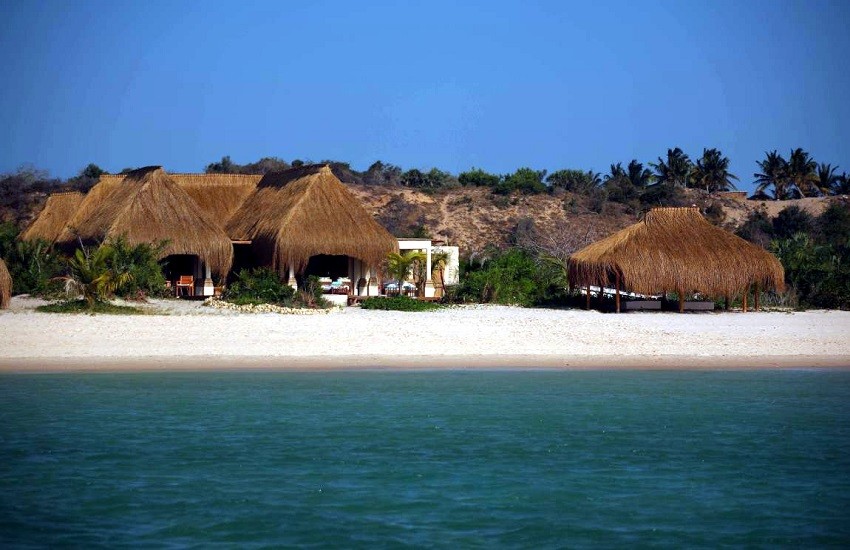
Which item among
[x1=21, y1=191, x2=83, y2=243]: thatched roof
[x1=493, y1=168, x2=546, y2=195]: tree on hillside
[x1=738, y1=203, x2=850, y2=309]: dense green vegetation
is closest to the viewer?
[x1=738, y1=203, x2=850, y2=309]: dense green vegetation

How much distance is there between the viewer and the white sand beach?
1744 centimetres

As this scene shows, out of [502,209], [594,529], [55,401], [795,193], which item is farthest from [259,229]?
[795,193]

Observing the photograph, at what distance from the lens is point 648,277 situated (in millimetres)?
24094

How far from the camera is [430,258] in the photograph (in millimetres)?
27969

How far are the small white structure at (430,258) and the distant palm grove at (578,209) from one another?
2.83 feet

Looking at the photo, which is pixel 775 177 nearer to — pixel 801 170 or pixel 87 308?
pixel 801 170

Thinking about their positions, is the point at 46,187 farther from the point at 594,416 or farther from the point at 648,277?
the point at 594,416

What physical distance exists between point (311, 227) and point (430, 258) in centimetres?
341

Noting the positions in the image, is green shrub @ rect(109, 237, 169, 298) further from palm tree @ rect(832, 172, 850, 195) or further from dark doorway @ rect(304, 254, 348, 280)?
A: palm tree @ rect(832, 172, 850, 195)

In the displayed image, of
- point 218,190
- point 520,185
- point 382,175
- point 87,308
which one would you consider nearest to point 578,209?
point 520,185

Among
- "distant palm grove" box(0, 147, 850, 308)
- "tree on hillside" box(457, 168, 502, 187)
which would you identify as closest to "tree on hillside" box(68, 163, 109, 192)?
"distant palm grove" box(0, 147, 850, 308)

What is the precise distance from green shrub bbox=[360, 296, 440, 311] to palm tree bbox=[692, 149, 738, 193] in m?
36.9

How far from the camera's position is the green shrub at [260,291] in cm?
2325

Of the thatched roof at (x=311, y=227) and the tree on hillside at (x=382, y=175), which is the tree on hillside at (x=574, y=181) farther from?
the thatched roof at (x=311, y=227)
